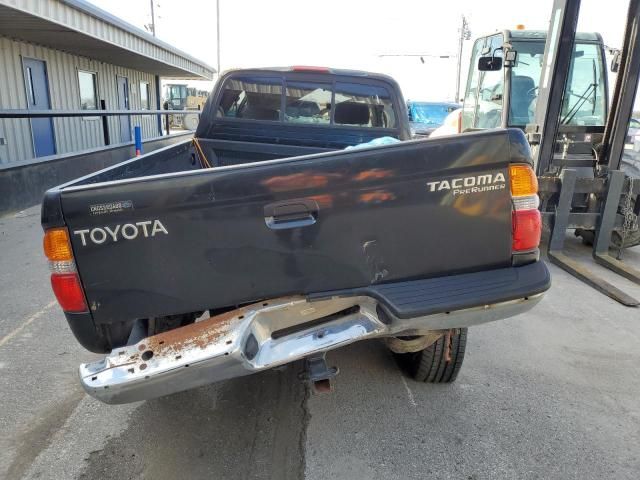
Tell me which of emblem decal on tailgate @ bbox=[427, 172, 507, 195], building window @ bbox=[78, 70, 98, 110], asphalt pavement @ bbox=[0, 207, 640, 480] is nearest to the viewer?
emblem decal on tailgate @ bbox=[427, 172, 507, 195]

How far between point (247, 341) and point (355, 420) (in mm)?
1108

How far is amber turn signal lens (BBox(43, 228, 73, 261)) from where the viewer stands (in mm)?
2166

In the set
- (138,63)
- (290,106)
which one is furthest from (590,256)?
(138,63)

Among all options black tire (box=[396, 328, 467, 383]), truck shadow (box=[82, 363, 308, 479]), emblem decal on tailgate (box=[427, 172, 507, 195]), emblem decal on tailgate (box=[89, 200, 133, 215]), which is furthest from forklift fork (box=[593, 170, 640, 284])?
emblem decal on tailgate (box=[89, 200, 133, 215])

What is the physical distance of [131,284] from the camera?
2.28 meters

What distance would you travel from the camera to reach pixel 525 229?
243 centimetres

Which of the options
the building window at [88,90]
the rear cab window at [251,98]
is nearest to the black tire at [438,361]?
the rear cab window at [251,98]

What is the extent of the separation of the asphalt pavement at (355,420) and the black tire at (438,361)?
0.09 m

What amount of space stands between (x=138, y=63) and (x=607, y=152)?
1562 centimetres

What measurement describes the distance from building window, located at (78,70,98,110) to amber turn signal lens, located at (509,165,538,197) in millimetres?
14885

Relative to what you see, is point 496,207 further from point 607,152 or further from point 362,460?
point 607,152

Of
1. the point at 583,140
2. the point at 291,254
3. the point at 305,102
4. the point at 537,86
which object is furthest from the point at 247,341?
the point at 537,86

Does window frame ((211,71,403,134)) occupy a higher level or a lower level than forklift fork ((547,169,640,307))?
higher

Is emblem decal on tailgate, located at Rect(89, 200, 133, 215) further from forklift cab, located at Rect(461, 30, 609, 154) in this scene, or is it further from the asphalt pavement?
forklift cab, located at Rect(461, 30, 609, 154)
